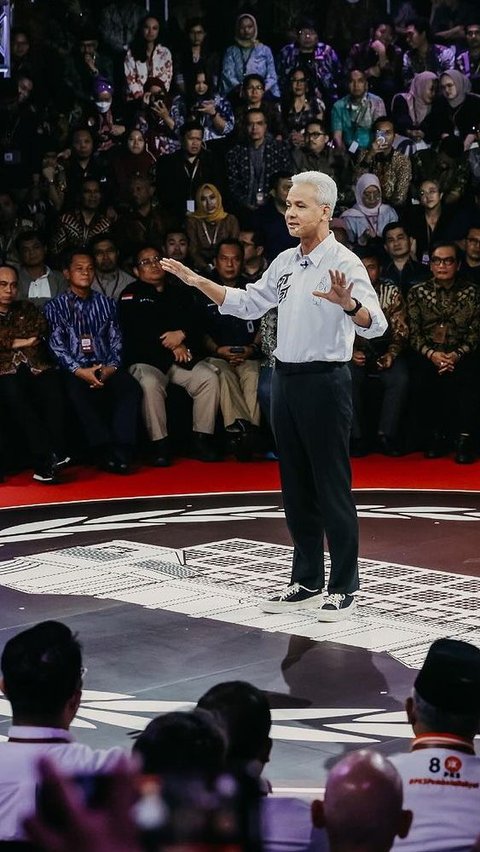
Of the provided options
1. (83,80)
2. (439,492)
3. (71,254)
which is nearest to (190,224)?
(71,254)

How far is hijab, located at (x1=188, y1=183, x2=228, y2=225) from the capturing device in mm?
10555

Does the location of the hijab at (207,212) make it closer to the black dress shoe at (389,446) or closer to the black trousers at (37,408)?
the black trousers at (37,408)

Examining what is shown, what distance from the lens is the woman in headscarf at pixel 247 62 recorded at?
12039 mm

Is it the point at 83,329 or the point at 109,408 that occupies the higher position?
the point at 83,329

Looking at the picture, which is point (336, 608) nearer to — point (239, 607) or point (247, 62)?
point (239, 607)

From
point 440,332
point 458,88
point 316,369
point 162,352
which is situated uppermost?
point 458,88

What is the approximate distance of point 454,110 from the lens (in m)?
11.7

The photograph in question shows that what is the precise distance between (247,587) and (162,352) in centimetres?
372

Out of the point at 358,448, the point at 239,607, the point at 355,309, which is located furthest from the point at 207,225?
the point at 355,309

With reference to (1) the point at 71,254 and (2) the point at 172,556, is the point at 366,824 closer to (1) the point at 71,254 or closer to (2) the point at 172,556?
(2) the point at 172,556

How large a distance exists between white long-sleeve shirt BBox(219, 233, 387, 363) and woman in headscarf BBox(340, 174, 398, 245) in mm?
5426

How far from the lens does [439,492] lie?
818 centimetres

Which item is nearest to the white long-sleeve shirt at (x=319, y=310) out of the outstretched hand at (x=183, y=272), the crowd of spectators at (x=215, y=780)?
the outstretched hand at (x=183, y=272)

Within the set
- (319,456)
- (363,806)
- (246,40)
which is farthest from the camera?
(246,40)
